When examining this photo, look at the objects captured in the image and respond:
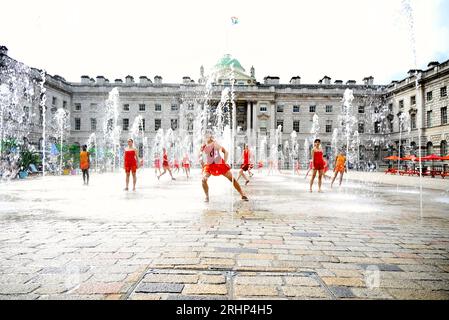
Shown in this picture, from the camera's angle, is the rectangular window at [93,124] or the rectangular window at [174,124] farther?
the rectangular window at [174,124]

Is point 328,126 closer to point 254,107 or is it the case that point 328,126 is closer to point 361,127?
point 361,127

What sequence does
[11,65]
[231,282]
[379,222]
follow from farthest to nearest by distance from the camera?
[11,65] → [379,222] → [231,282]

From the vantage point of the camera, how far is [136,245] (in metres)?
3.66

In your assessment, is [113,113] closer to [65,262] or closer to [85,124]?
[85,124]

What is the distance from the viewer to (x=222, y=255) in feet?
10.7

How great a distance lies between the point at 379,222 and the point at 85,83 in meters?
58.6

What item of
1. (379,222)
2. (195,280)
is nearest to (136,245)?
(195,280)

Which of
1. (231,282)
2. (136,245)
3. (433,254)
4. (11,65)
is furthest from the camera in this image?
(11,65)

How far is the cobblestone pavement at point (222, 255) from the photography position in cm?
235

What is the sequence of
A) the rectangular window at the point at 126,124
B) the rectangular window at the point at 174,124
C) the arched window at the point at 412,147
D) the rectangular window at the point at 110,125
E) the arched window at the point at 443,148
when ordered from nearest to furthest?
the arched window at the point at 443,148 < the arched window at the point at 412,147 < the rectangular window at the point at 110,125 < the rectangular window at the point at 174,124 < the rectangular window at the point at 126,124

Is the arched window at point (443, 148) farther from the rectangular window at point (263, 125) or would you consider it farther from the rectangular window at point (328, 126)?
the rectangular window at point (263, 125)

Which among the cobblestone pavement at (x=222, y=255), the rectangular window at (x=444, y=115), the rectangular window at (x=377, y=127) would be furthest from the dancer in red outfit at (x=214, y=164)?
the rectangular window at (x=377, y=127)

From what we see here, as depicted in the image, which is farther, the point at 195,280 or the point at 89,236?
the point at 89,236

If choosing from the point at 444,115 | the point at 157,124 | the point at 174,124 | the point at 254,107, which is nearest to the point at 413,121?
the point at 444,115
